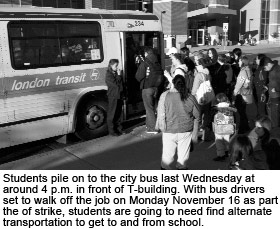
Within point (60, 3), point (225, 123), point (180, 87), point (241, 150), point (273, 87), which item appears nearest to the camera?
point (241, 150)

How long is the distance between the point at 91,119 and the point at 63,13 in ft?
7.30

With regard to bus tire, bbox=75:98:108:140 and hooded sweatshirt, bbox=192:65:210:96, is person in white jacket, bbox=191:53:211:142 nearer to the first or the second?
hooded sweatshirt, bbox=192:65:210:96

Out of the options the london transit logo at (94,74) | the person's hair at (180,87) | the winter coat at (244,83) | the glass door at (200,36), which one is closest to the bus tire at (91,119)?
the london transit logo at (94,74)

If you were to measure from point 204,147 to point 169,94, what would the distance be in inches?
97.9

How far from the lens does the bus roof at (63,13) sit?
5.98m

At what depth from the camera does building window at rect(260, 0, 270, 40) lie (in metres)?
61.8

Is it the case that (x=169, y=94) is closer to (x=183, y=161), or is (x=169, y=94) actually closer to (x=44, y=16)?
(x=183, y=161)

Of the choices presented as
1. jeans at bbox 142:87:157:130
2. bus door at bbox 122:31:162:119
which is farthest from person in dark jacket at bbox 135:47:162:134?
bus door at bbox 122:31:162:119

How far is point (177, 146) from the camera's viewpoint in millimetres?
4730

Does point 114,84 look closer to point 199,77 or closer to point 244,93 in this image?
point 199,77

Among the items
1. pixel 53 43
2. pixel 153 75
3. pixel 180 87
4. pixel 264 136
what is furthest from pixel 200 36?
pixel 180 87

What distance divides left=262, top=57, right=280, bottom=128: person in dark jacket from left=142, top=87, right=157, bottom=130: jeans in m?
2.35

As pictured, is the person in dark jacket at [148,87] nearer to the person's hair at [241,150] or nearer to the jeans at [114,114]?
the jeans at [114,114]
